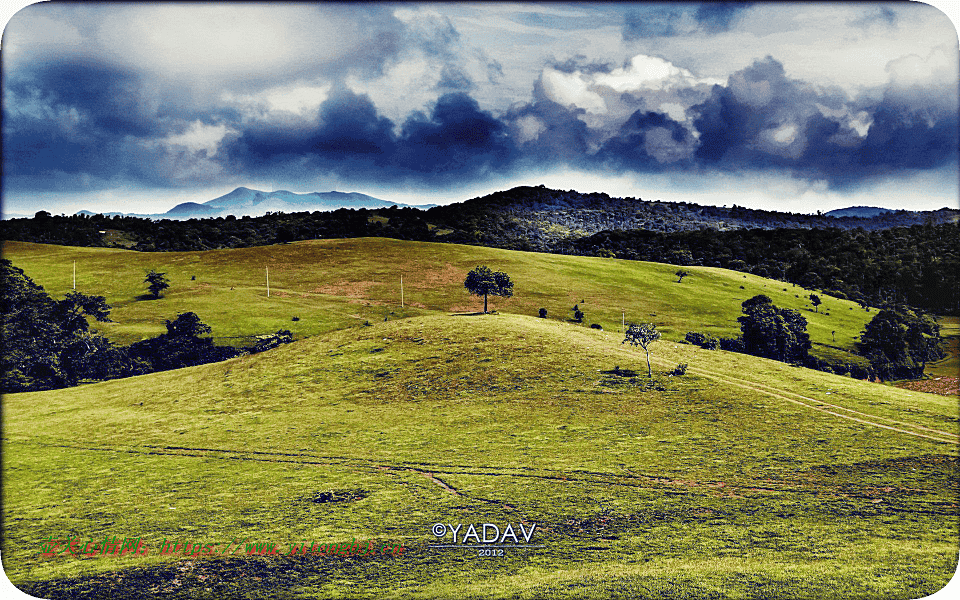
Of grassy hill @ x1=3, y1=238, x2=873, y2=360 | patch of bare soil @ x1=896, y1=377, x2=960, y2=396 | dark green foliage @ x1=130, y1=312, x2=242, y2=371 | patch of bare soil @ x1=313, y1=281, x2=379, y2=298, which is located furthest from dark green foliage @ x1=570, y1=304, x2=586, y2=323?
dark green foliage @ x1=130, y1=312, x2=242, y2=371

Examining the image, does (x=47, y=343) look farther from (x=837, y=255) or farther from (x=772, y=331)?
(x=837, y=255)

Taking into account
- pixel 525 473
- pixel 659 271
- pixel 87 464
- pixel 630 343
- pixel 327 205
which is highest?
pixel 327 205

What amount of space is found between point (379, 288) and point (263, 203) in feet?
92.0

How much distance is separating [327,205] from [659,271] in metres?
26.3

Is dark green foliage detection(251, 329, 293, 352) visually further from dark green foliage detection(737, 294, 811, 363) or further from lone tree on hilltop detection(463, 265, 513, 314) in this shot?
dark green foliage detection(737, 294, 811, 363)

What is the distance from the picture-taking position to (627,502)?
20391 mm

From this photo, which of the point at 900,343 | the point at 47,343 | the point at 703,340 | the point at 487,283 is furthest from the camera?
the point at 487,283

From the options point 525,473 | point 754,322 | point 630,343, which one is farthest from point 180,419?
point 754,322

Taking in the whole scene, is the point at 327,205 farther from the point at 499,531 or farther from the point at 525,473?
the point at 499,531

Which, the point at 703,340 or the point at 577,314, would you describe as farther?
the point at 577,314

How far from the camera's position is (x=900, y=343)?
34.2 meters

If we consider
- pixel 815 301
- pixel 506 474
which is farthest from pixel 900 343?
pixel 506 474

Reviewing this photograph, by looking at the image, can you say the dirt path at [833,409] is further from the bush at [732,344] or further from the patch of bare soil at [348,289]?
the patch of bare soil at [348,289]

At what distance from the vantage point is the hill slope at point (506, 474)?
625 inches
